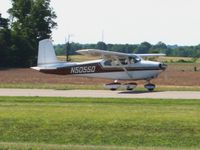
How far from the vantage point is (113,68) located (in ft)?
114

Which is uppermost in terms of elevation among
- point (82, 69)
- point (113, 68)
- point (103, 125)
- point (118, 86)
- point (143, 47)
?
point (113, 68)

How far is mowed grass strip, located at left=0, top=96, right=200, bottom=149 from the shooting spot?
15.0 m

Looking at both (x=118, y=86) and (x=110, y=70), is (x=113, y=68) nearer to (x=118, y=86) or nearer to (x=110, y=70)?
(x=110, y=70)

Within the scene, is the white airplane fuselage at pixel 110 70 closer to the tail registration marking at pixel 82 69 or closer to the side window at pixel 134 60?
the tail registration marking at pixel 82 69

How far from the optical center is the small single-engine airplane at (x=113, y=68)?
33556 millimetres

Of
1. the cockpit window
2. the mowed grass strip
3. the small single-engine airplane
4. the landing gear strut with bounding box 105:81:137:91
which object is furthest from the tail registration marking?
the mowed grass strip

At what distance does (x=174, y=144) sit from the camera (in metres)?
14.5

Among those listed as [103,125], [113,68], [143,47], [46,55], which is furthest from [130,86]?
[143,47]

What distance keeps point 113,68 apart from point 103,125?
59.5ft

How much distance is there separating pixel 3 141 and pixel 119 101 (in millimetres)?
10294

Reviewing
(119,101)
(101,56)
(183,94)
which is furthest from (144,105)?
(101,56)

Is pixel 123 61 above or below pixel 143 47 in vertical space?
above

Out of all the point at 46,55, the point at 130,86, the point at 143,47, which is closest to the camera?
the point at 130,86

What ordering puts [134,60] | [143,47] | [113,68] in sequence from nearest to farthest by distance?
[134,60] → [113,68] → [143,47]
